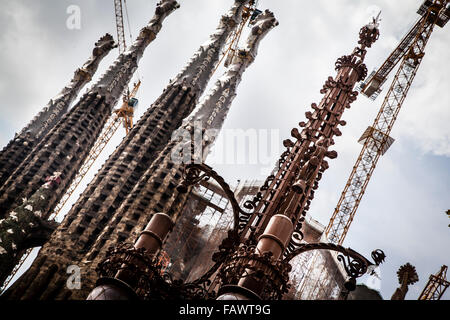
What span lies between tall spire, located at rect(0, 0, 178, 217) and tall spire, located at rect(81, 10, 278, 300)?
6.11 meters

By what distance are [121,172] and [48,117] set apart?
9796mm

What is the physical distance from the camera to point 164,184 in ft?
67.6

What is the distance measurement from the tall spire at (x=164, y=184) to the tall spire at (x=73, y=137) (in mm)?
6111

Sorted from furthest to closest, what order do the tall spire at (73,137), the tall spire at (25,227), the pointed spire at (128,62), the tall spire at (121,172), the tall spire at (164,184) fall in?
the pointed spire at (128,62)
the tall spire at (73,137)
the tall spire at (25,227)
the tall spire at (164,184)
the tall spire at (121,172)

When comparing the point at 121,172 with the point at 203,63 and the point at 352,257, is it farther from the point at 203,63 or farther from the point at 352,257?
the point at 352,257

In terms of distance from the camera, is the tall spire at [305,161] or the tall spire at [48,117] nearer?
the tall spire at [305,161]

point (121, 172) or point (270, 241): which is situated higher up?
point (121, 172)

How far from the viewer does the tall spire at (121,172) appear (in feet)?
59.4

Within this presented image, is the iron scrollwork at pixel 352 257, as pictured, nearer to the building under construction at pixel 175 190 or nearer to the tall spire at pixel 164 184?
the building under construction at pixel 175 190

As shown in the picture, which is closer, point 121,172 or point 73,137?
point 121,172

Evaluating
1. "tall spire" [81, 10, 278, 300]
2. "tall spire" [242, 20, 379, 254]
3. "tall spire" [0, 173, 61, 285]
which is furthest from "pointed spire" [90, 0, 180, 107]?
"tall spire" [242, 20, 379, 254]

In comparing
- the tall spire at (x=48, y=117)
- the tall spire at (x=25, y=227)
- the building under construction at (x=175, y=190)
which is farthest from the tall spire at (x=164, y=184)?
the tall spire at (x=48, y=117)

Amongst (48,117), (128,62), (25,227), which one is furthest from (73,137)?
(128,62)
